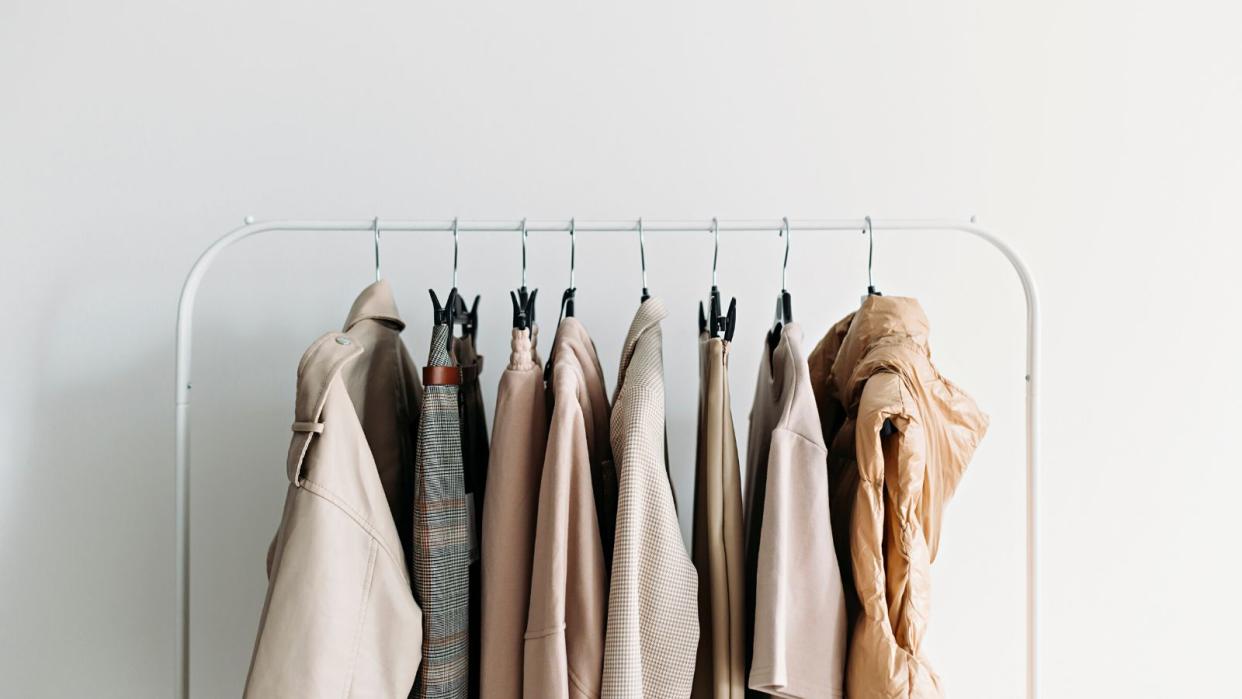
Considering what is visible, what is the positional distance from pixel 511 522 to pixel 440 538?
84mm

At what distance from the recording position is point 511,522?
1055 millimetres

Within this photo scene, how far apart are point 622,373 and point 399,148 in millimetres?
652

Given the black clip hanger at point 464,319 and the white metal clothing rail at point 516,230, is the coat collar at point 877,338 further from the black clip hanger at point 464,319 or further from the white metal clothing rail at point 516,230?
the black clip hanger at point 464,319

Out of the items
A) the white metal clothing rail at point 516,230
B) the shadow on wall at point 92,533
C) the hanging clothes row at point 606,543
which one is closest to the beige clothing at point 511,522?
the hanging clothes row at point 606,543

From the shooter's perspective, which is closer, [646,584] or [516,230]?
[646,584]

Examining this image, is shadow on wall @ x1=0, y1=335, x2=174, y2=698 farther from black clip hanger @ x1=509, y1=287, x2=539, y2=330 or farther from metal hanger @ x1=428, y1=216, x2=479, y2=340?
black clip hanger @ x1=509, y1=287, x2=539, y2=330

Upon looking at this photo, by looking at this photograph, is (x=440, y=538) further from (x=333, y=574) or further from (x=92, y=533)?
(x=92, y=533)

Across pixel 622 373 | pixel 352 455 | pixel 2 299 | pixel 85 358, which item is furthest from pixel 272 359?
pixel 622 373

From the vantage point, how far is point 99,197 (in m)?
1.51

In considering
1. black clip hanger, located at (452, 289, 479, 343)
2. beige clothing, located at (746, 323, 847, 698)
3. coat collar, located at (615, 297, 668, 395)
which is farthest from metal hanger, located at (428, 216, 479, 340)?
beige clothing, located at (746, 323, 847, 698)

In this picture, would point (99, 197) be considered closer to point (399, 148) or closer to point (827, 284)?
point (399, 148)

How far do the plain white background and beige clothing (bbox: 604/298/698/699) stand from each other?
0.48m

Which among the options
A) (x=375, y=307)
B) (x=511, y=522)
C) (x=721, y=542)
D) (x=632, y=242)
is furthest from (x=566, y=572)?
(x=632, y=242)

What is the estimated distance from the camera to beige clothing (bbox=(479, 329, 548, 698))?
3.42ft
